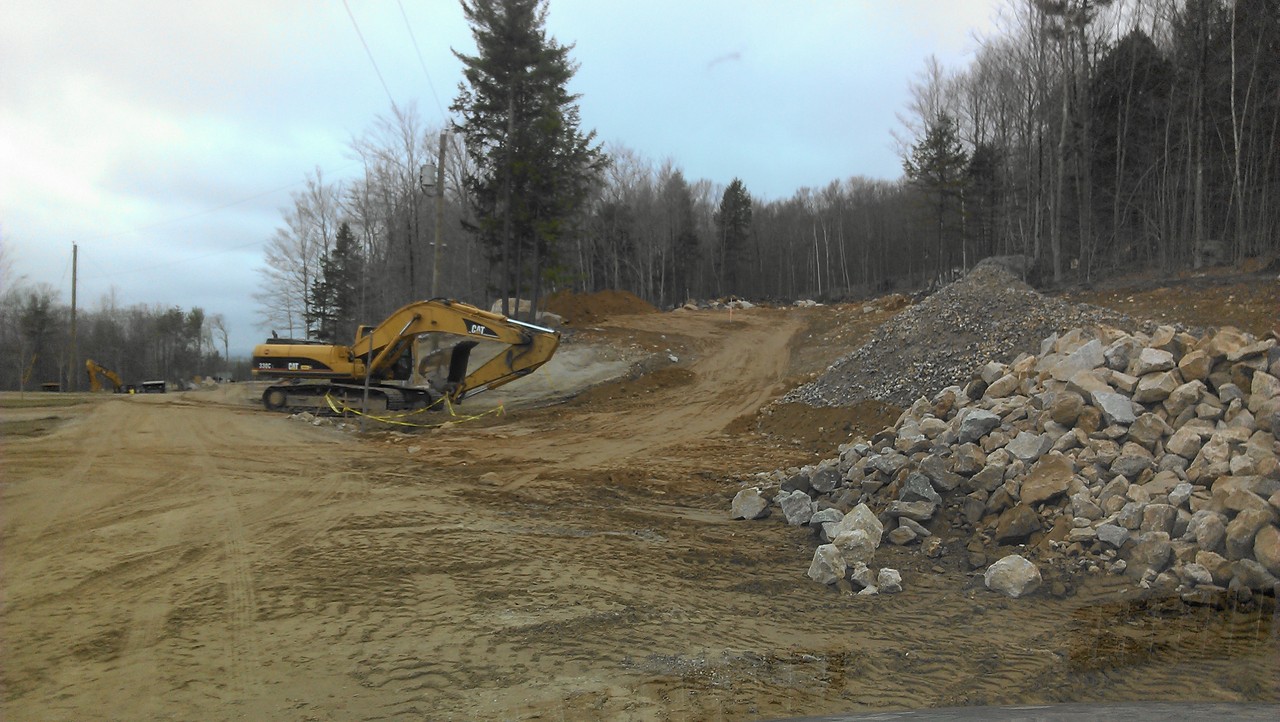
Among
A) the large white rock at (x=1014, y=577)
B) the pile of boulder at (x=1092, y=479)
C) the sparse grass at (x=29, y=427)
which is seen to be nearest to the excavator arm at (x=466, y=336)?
the sparse grass at (x=29, y=427)

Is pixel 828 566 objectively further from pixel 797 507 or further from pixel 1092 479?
pixel 1092 479

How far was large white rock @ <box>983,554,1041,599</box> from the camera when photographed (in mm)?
5980

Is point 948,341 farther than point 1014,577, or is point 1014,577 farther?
point 948,341

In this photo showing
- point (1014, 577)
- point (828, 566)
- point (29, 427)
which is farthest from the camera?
point (29, 427)

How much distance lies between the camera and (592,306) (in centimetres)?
4100

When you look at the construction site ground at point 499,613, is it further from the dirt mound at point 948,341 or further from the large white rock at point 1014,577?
the dirt mound at point 948,341

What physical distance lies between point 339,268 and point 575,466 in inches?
1967

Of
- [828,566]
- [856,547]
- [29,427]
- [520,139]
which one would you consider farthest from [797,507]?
[520,139]

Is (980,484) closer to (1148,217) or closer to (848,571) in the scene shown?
(848,571)

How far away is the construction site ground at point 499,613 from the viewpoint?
4125mm

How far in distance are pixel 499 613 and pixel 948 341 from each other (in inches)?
469

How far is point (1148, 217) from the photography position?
30969mm

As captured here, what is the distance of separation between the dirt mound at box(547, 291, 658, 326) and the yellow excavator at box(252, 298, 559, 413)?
527 inches

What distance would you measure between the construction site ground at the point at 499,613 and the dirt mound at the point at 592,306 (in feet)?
77.6
